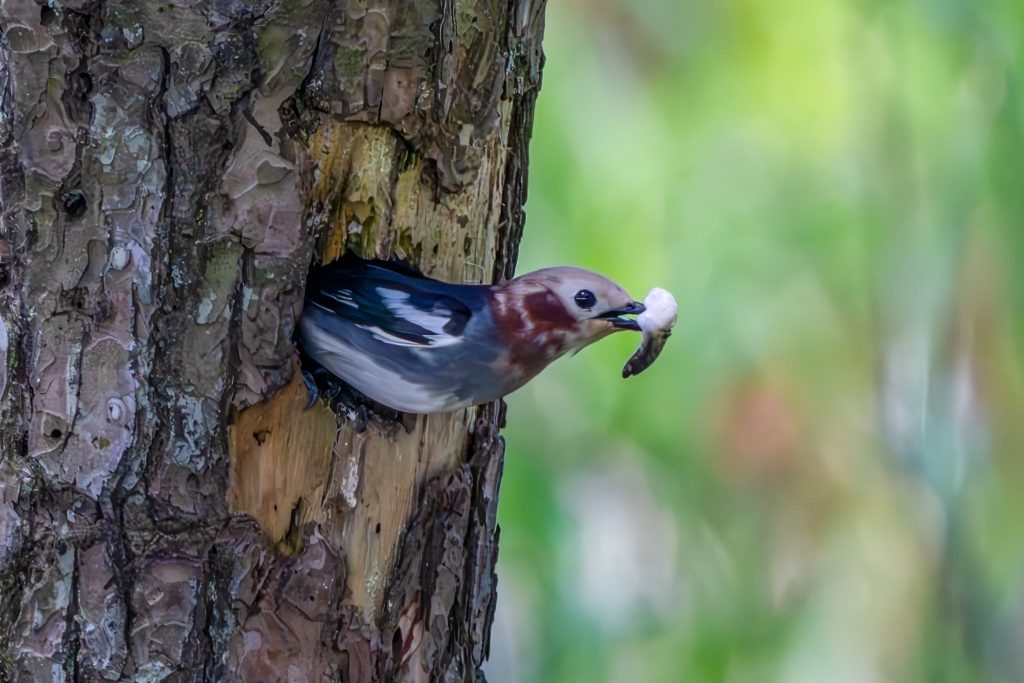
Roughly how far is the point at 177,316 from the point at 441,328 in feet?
1.02

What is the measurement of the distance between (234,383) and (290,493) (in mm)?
158

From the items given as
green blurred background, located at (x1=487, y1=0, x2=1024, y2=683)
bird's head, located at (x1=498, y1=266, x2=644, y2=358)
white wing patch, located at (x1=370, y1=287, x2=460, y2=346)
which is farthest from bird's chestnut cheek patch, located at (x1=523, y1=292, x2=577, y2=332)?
green blurred background, located at (x1=487, y1=0, x2=1024, y2=683)

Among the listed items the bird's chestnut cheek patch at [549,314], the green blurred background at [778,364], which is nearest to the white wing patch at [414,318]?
the bird's chestnut cheek patch at [549,314]

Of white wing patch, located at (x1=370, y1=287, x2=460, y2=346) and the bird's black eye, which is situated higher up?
the bird's black eye

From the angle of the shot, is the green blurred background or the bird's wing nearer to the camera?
the bird's wing

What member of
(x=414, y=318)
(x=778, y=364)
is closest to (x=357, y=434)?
(x=414, y=318)

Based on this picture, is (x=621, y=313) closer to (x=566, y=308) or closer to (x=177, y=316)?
(x=566, y=308)

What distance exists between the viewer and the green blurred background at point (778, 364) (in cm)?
258

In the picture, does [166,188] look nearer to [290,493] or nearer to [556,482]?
[290,493]

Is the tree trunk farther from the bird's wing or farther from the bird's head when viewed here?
the bird's head

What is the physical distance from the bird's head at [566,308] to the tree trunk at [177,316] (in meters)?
0.24

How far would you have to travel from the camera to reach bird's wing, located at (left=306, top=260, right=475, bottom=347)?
1228mm

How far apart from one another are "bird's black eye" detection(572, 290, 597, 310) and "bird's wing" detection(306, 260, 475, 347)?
14 centimetres

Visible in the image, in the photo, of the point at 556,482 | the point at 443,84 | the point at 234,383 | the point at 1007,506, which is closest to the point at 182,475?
the point at 234,383
